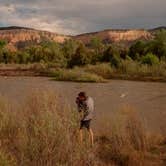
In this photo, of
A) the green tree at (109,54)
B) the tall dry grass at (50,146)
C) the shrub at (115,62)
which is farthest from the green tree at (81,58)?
the tall dry grass at (50,146)

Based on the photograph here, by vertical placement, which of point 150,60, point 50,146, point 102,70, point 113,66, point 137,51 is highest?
point 50,146

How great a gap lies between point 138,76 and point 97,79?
906cm

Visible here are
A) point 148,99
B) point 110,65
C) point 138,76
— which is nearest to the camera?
point 148,99

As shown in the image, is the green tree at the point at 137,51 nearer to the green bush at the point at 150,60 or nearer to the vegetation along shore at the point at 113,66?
the vegetation along shore at the point at 113,66

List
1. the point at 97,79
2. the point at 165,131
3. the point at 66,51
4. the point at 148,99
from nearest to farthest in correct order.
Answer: the point at 165,131 → the point at 148,99 → the point at 97,79 → the point at 66,51

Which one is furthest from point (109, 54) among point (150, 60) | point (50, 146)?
point (50, 146)

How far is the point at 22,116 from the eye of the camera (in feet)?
33.7

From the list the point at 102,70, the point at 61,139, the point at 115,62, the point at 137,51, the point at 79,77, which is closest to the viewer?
the point at 61,139

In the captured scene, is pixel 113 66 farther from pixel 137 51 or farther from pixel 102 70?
pixel 137 51

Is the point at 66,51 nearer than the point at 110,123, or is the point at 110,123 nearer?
the point at 110,123

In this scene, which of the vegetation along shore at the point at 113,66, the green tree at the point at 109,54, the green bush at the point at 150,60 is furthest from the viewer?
the green tree at the point at 109,54

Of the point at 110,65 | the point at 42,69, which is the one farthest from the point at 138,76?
the point at 42,69

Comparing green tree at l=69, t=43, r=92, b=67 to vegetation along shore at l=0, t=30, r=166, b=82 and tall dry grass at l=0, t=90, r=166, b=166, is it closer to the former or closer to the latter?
vegetation along shore at l=0, t=30, r=166, b=82

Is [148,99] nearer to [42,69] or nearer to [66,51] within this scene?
[42,69]
